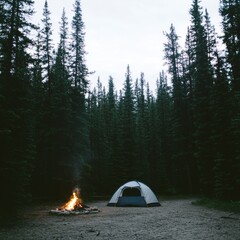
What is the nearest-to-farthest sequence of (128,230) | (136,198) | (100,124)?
(128,230), (136,198), (100,124)

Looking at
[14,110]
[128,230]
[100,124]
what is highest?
[100,124]

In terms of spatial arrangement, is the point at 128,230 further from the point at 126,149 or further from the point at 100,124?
the point at 100,124

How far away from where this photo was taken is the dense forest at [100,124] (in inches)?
727

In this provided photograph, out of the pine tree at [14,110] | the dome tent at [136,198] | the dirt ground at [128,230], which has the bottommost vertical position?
the dirt ground at [128,230]

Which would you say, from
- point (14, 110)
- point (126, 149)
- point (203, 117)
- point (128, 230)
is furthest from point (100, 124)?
point (128, 230)

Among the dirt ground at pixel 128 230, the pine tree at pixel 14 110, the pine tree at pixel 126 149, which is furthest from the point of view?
the pine tree at pixel 126 149

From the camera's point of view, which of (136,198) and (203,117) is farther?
(203,117)

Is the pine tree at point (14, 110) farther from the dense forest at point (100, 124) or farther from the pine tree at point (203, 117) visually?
the pine tree at point (203, 117)

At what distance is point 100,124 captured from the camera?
172 feet

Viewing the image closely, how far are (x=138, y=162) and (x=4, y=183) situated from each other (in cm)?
3186

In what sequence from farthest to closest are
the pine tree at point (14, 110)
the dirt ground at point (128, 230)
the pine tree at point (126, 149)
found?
the pine tree at point (126, 149), the pine tree at point (14, 110), the dirt ground at point (128, 230)

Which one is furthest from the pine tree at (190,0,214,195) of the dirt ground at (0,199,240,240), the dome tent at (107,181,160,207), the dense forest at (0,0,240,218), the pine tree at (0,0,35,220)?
the pine tree at (0,0,35,220)

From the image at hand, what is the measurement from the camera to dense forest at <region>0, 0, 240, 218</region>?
18469 millimetres

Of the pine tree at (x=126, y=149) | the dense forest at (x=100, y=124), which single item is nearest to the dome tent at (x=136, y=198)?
the dense forest at (x=100, y=124)
